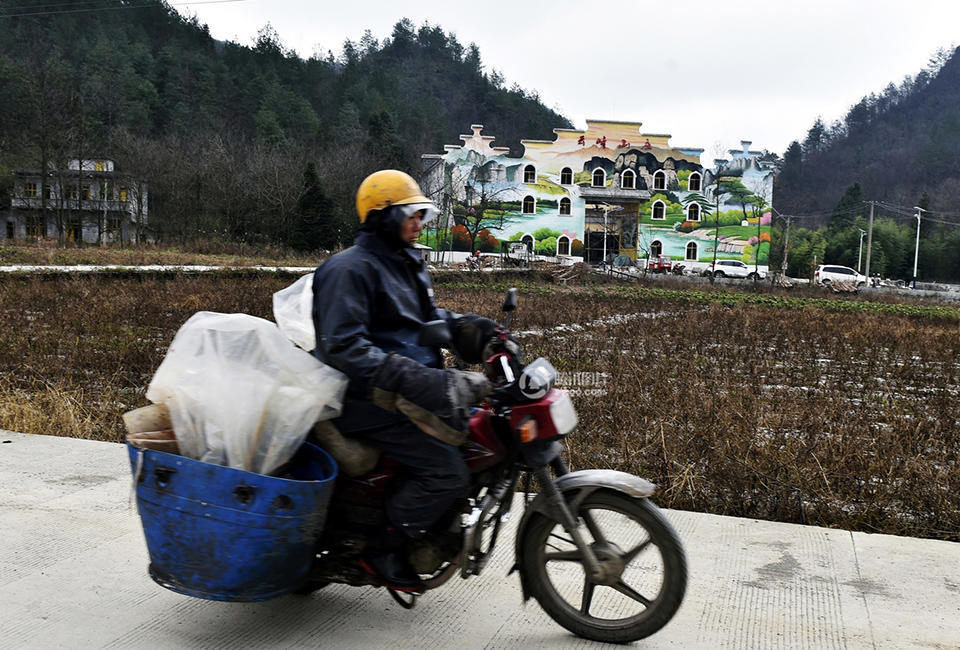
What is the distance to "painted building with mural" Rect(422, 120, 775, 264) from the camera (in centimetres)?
5897

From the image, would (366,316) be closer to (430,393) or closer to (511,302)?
(430,393)

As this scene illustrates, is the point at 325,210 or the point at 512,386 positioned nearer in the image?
the point at 512,386

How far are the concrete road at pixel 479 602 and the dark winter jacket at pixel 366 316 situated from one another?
0.85 meters

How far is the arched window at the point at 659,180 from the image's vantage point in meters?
60.3

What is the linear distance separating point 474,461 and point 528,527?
338mm

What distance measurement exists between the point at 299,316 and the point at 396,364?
62 cm

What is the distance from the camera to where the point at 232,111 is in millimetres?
84812

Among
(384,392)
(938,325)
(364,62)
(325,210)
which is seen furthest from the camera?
(364,62)

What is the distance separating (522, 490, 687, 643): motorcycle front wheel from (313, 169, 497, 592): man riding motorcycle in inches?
17.6

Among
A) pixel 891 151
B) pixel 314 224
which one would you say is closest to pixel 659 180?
pixel 314 224

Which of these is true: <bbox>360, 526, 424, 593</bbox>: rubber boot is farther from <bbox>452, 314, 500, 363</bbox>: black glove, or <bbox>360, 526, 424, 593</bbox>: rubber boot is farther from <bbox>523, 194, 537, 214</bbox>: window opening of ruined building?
<bbox>523, 194, 537, 214</bbox>: window opening of ruined building

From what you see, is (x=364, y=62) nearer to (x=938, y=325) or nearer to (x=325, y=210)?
(x=325, y=210)

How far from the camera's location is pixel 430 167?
204 ft

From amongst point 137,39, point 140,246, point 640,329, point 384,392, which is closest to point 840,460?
point 384,392
